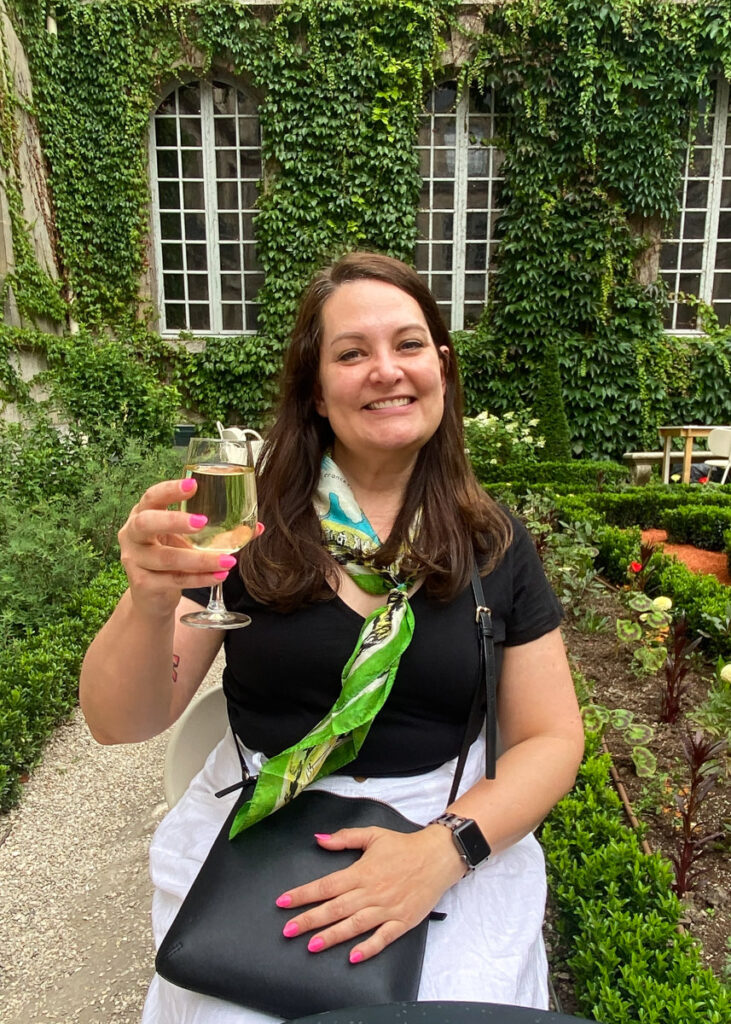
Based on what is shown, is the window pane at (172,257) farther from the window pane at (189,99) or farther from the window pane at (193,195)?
the window pane at (189,99)

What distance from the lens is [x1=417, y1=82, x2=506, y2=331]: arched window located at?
32.1 feet

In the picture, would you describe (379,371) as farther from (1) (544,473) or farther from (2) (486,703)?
(1) (544,473)

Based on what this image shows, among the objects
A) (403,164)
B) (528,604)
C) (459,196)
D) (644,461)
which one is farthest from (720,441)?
(528,604)

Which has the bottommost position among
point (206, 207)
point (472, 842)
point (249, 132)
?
point (472, 842)

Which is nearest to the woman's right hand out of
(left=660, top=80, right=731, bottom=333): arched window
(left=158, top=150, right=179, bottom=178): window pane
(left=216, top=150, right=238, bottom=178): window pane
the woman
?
the woman

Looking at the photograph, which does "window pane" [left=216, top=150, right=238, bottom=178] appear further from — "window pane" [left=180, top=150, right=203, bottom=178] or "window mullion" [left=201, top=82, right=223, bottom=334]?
"window pane" [left=180, top=150, right=203, bottom=178]

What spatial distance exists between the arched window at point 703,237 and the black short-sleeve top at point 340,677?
1058 cm

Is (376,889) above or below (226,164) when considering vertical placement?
below

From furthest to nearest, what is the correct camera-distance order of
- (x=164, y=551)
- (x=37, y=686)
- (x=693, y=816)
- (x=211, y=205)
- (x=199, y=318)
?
(x=199, y=318), (x=211, y=205), (x=37, y=686), (x=693, y=816), (x=164, y=551)

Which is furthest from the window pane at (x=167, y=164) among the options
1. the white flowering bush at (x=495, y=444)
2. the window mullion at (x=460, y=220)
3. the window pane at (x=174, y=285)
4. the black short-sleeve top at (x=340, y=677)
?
the black short-sleeve top at (x=340, y=677)

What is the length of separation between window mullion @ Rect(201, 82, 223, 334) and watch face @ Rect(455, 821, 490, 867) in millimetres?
10127

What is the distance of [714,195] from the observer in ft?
33.3

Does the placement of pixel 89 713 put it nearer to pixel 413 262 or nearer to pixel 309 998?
pixel 309 998

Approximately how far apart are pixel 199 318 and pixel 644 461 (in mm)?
6986
